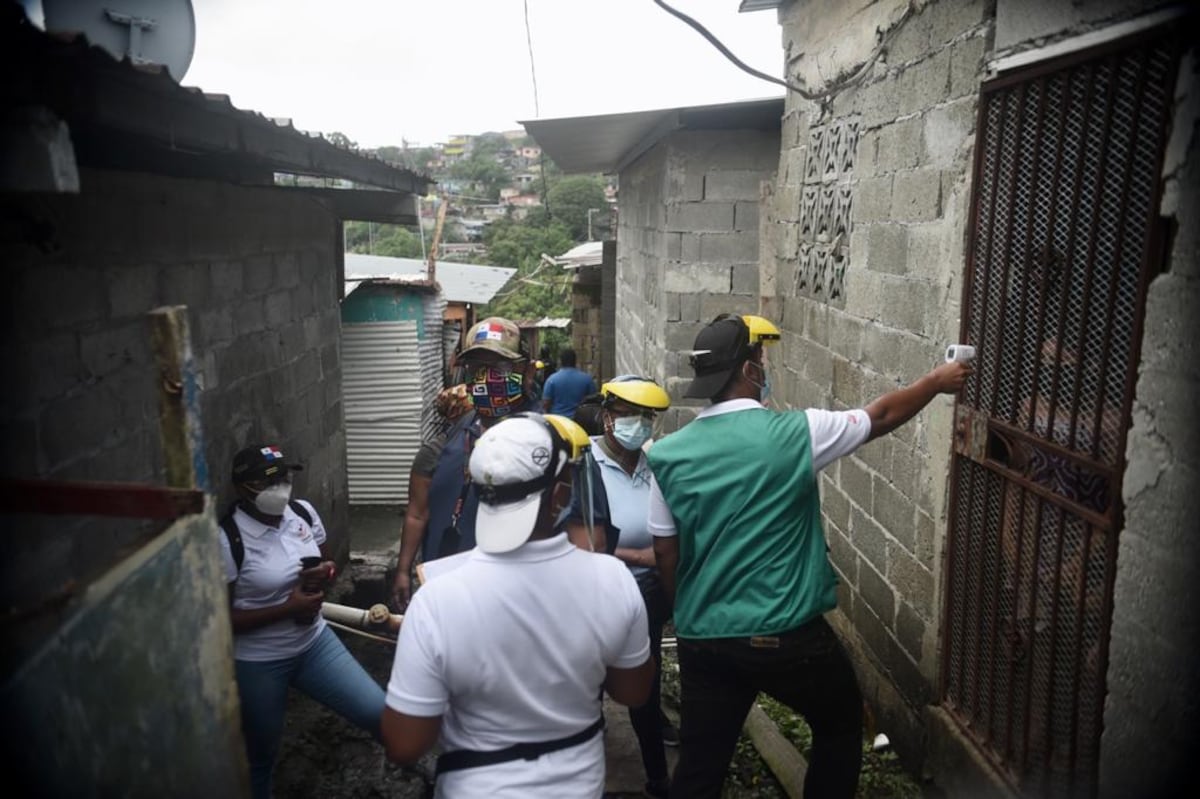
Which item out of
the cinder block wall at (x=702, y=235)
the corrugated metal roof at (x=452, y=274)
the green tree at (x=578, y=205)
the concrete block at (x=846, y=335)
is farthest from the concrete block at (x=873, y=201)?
the green tree at (x=578, y=205)

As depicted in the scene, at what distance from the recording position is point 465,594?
84.4 inches

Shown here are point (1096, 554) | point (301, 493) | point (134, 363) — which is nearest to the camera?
point (1096, 554)

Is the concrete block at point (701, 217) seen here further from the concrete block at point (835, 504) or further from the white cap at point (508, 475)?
the white cap at point (508, 475)

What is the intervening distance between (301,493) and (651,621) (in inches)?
104

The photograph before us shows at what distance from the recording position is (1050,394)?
2803 mm

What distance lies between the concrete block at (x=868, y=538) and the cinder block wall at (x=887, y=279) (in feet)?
0.03

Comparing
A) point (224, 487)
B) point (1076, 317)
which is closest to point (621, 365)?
point (224, 487)

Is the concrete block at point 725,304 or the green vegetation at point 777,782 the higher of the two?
the concrete block at point 725,304

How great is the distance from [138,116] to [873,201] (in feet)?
9.59

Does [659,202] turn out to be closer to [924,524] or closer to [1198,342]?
[924,524]

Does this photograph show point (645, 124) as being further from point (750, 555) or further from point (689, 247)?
point (750, 555)

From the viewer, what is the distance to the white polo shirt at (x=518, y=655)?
2131 millimetres

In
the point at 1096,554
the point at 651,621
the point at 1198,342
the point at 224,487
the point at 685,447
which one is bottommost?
the point at 651,621

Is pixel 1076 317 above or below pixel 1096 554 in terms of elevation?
above
